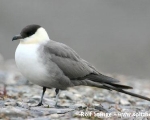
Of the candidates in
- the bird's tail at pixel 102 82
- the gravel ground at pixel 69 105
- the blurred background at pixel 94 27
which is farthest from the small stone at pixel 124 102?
the blurred background at pixel 94 27

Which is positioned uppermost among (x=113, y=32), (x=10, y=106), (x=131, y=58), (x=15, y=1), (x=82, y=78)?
(x=15, y=1)

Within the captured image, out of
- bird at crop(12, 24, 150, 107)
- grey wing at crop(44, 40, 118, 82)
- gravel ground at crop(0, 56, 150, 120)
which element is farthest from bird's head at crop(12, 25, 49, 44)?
gravel ground at crop(0, 56, 150, 120)

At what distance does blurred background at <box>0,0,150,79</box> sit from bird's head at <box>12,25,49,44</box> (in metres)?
15.8

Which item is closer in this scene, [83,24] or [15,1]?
[83,24]

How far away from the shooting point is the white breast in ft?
26.4

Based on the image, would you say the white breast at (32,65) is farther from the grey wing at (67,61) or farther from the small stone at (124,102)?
the small stone at (124,102)

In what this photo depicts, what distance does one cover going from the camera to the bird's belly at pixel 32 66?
317 inches

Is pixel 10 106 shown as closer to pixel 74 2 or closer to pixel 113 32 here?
pixel 113 32

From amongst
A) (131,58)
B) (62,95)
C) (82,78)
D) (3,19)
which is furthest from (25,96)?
(3,19)

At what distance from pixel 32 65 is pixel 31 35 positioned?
637mm

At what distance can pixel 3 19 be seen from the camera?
133ft

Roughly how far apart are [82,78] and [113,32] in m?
29.4

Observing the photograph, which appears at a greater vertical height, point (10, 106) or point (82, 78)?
point (82, 78)

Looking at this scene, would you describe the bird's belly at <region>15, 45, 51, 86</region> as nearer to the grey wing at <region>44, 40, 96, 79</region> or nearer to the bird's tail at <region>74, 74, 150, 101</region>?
the grey wing at <region>44, 40, 96, 79</region>
